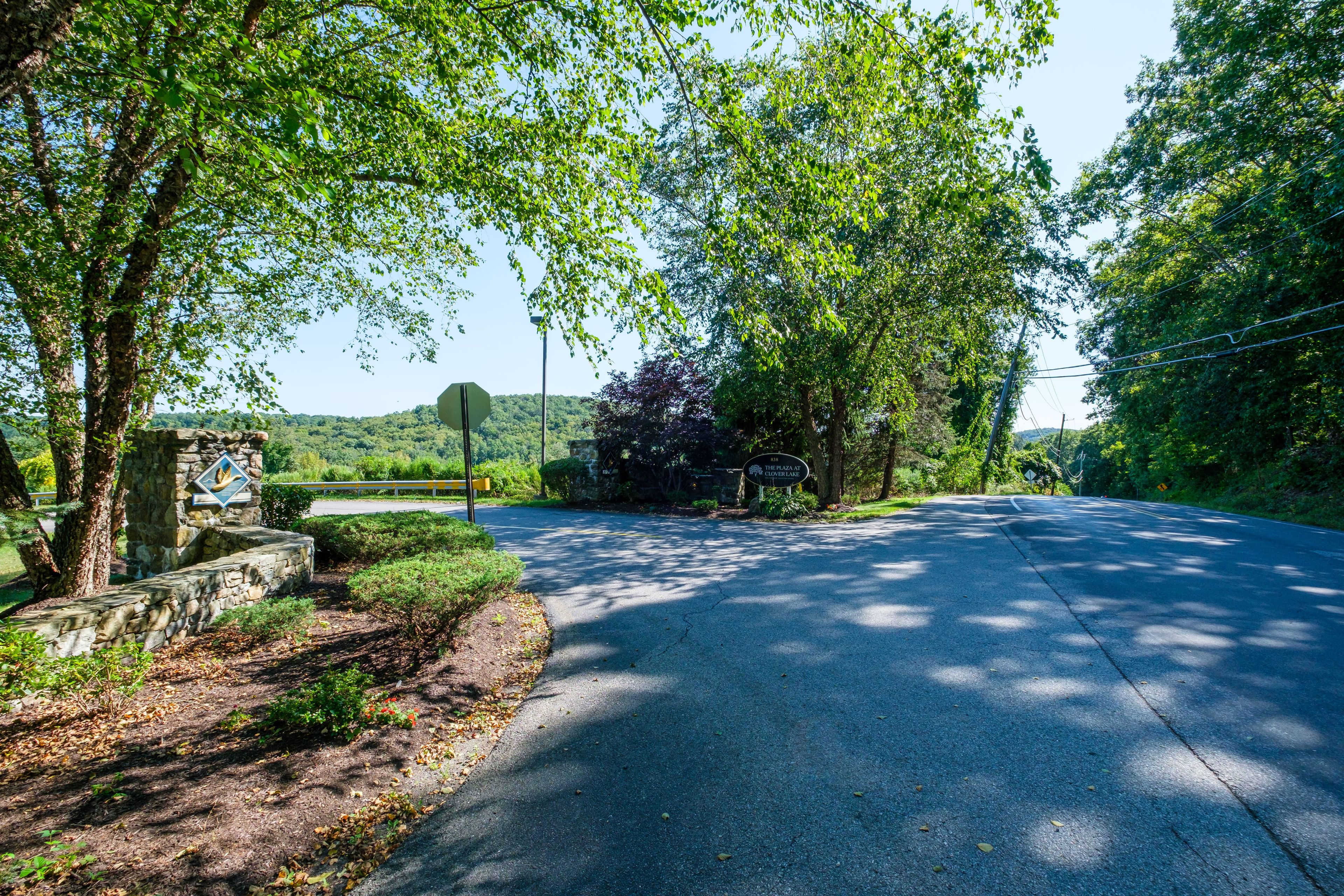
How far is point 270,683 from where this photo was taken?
13.2ft

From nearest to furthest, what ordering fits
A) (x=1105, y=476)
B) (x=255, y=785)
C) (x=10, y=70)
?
(x=255, y=785) → (x=10, y=70) → (x=1105, y=476)

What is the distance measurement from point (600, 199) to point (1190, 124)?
2022cm

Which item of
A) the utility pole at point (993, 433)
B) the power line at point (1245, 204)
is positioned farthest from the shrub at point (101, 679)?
the utility pole at point (993, 433)

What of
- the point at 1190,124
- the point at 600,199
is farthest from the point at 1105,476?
the point at 600,199

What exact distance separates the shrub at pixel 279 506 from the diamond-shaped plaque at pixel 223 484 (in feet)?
4.46

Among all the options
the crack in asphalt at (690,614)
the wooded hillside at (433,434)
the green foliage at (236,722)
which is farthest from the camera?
the wooded hillside at (433,434)

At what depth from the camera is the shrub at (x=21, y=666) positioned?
3.06 metres

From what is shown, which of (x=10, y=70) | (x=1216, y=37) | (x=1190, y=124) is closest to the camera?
(x=10, y=70)

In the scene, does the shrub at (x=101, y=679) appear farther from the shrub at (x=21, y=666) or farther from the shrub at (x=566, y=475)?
the shrub at (x=566, y=475)

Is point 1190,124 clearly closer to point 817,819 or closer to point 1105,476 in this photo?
point 817,819

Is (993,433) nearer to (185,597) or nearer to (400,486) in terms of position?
(400,486)

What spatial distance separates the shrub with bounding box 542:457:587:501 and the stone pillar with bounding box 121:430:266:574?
9401mm

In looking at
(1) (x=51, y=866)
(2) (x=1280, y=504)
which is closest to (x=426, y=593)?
(1) (x=51, y=866)

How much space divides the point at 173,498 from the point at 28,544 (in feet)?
4.99
